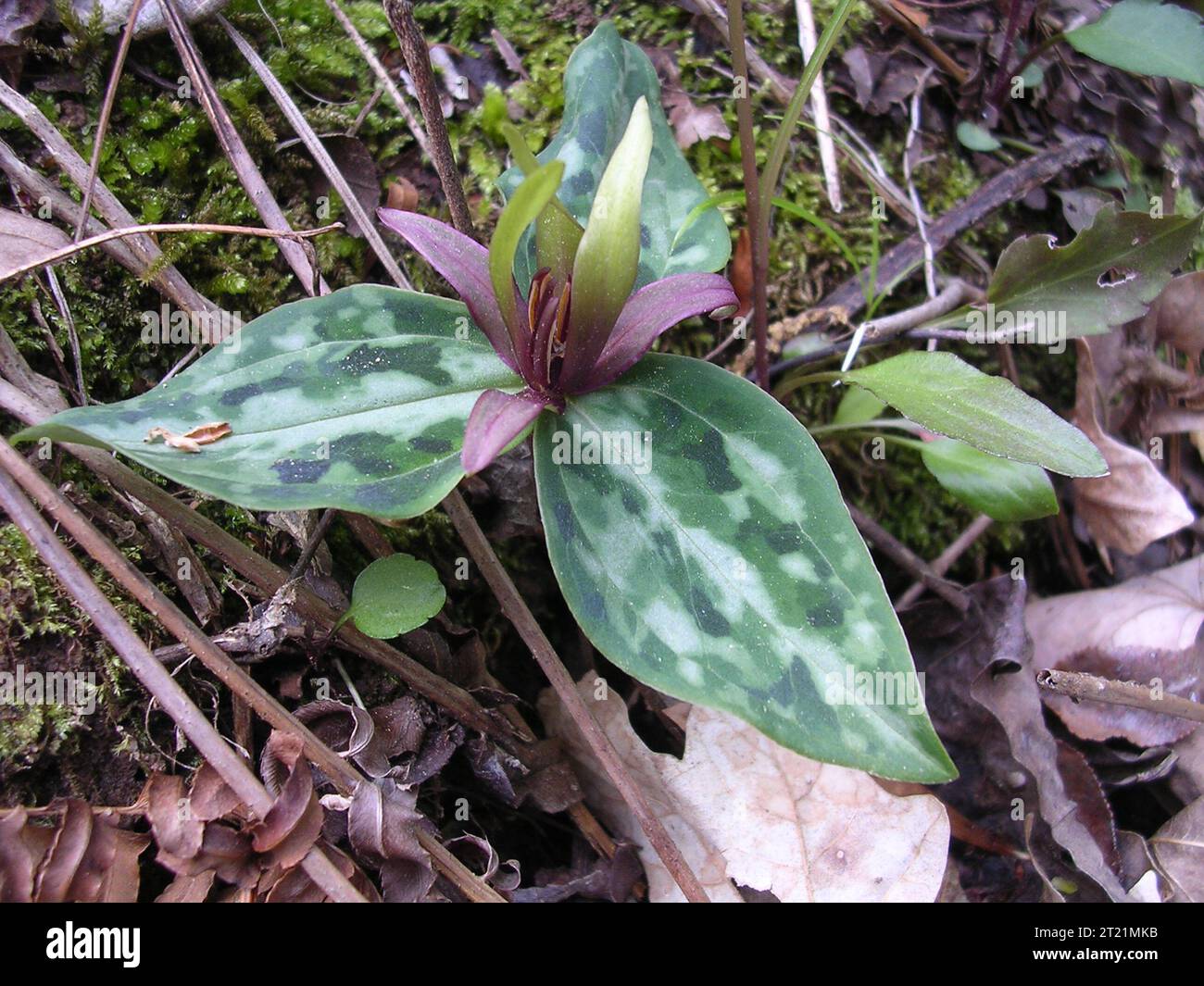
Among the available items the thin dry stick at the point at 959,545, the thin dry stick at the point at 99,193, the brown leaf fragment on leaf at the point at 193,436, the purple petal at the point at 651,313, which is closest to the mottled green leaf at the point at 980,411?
the purple petal at the point at 651,313

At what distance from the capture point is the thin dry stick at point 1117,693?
139 centimetres

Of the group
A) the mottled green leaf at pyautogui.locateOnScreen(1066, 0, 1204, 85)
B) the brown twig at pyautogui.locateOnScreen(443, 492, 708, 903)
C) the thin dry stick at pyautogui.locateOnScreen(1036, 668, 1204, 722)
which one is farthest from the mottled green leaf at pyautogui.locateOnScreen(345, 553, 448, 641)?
the mottled green leaf at pyautogui.locateOnScreen(1066, 0, 1204, 85)

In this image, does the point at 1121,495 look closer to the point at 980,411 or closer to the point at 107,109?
the point at 980,411

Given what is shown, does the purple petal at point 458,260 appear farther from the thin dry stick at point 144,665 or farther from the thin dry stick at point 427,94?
the thin dry stick at point 144,665

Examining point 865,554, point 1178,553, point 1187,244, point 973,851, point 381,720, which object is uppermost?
point 1187,244

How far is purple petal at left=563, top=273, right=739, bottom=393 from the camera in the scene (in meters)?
1.24

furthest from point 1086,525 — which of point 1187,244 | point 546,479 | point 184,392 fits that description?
point 184,392

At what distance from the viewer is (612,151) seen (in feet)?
4.99

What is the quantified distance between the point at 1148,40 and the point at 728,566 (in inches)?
60.8

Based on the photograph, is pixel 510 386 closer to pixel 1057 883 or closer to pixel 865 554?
pixel 865 554

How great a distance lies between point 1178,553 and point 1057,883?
877 mm

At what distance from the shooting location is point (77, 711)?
3.92 ft

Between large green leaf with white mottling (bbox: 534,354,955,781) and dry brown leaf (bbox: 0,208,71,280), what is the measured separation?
34.0 inches

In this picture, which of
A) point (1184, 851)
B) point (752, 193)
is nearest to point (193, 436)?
point (752, 193)
